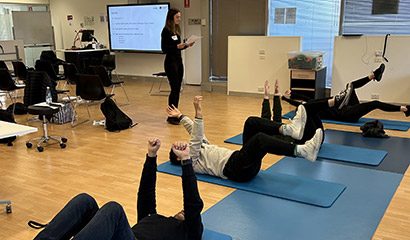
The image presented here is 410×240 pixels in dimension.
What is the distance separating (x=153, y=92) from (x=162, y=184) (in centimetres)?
508

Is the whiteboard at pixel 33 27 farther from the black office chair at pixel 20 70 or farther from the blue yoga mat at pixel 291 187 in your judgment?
the blue yoga mat at pixel 291 187

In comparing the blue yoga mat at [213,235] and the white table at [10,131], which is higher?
the white table at [10,131]

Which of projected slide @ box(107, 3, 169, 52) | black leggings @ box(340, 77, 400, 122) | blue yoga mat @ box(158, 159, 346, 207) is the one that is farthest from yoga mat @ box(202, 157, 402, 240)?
projected slide @ box(107, 3, 169, 52)

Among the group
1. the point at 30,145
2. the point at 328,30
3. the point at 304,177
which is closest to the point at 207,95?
the point at 328,30

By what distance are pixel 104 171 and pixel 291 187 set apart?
1.76m

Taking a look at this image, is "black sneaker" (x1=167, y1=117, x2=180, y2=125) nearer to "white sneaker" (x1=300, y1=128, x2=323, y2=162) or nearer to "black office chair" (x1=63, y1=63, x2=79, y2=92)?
"black office chair" (x1=63, y1=63, x2=79, y2=92)

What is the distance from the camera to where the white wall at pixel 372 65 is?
617 centimetres

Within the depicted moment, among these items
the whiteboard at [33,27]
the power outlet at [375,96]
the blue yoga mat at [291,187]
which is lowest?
the blue yoga mat at [291,187]

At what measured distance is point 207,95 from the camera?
7.86 meters

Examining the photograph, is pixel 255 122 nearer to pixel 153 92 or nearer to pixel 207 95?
pixel 207 95

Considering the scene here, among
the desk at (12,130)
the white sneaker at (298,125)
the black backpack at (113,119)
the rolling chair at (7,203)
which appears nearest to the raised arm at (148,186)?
the desk at (12,130)

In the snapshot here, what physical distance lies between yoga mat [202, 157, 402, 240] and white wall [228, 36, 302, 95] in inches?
157

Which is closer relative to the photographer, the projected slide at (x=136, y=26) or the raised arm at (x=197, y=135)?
the raised arm at (x=197, y=135)

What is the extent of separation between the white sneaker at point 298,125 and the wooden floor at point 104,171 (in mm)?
427
